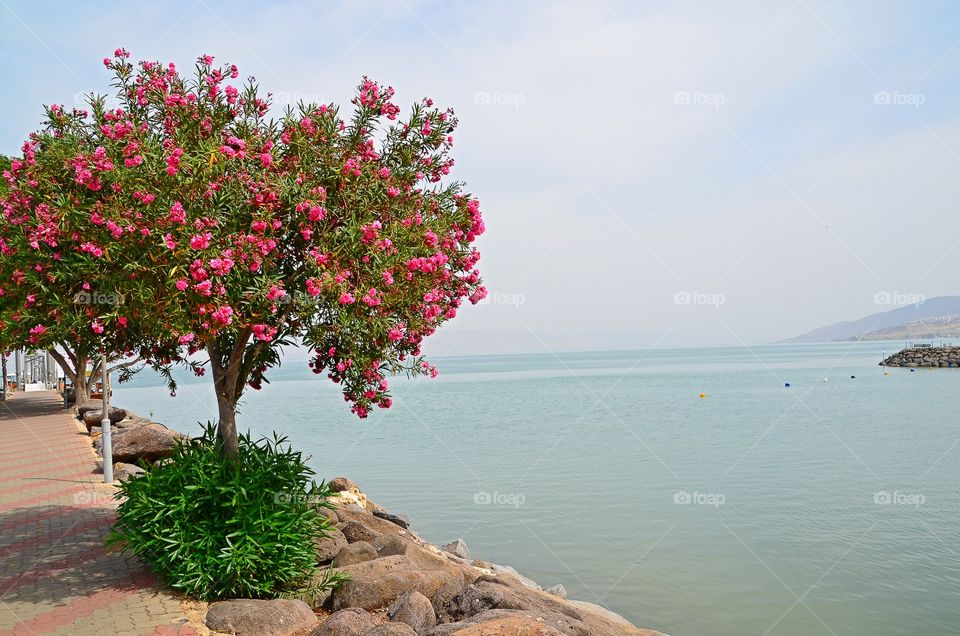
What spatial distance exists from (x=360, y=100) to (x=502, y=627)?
19.0 ft

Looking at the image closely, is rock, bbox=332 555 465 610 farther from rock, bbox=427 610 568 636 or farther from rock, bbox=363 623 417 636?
rock, bbox=363 623 417 636

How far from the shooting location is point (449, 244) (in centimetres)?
871

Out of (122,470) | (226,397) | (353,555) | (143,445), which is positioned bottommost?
(353,555)

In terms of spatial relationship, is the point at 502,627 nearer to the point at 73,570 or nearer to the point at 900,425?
the point at 73,570

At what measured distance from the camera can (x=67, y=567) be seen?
8.84 meters

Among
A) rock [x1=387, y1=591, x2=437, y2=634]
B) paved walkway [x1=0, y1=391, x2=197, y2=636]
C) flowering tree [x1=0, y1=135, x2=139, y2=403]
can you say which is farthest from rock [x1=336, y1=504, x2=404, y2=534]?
flowering tree [x1=0, y1=135, x2=139, y2=403]

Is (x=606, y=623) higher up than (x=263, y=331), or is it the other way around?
→ (x=263, y=331)

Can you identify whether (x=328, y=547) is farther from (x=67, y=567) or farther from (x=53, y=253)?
(x=53, y=253)

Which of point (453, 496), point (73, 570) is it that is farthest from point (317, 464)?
point (73, 570)

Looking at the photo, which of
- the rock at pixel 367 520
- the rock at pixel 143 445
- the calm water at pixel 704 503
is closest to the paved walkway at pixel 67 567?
the rock at pixel 143 445

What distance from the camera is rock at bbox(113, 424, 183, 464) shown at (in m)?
16.5

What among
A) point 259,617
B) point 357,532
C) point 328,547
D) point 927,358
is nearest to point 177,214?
point 259,617

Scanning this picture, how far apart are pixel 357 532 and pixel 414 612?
10.4ft

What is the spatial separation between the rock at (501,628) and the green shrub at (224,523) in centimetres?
208
